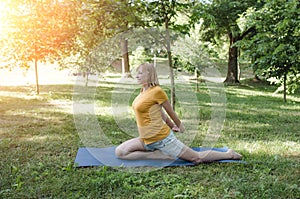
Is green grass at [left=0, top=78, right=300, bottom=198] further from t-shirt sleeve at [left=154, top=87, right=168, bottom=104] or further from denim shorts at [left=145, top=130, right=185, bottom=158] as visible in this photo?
t-shirt sleeve at [left=154, top=87, right=168, bottom=104]

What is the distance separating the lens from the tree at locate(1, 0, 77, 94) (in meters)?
9.08

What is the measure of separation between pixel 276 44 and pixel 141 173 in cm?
618

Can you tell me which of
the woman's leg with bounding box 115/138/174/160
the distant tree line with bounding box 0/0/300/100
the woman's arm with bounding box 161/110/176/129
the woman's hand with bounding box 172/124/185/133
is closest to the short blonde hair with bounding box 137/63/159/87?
the woman's arm with bounding box 161/110/176/129

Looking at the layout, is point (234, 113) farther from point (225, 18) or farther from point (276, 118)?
point (225, 18)

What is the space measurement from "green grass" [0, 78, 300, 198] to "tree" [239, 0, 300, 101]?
228 cm

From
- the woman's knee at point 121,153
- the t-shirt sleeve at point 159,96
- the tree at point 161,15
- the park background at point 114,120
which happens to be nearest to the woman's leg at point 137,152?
the woman's knee at point 121,153

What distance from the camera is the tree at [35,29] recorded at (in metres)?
9.08

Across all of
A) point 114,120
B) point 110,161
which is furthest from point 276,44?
point 110,161

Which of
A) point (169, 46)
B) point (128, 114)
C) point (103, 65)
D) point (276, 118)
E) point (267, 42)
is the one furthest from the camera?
point (103, 65)

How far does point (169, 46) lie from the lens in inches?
232

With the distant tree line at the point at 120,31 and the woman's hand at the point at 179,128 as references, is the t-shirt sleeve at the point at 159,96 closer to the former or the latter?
the woman's hand at the point at 179,128

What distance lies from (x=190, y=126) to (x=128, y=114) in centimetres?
165

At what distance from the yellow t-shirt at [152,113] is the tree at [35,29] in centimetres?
588

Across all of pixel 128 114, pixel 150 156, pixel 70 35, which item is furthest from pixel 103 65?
A: pixel 150 156
